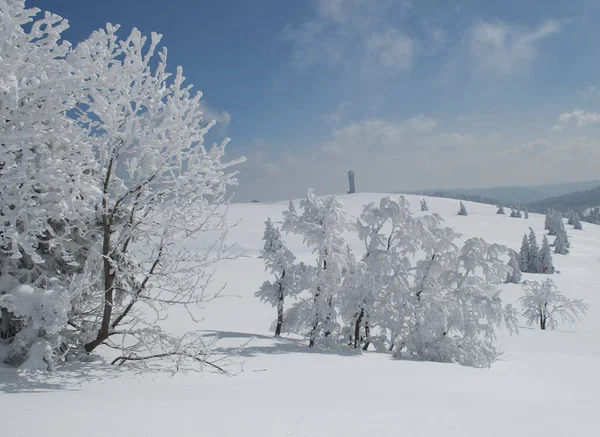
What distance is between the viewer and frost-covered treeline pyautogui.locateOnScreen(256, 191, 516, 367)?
1641cm

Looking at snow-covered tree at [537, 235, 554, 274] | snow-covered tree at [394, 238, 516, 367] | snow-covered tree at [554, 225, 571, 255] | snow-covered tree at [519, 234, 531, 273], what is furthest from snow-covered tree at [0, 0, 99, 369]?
snow-covered tree at [554, 225, 571, 255]

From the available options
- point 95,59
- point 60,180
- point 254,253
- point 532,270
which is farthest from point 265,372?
point 532,270

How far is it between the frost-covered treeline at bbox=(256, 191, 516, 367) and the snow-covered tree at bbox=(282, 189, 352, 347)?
42 millimetres

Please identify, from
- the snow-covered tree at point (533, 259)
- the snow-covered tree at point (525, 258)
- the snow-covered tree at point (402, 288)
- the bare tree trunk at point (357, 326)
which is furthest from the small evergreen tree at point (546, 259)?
the bare tree trunk at point (357, 326)

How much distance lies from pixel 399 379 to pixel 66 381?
675 cm

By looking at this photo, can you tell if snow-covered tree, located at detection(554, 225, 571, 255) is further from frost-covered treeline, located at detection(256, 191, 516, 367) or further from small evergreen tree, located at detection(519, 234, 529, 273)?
frost-covered treeline, located at detection(256, 191, 516, 367)

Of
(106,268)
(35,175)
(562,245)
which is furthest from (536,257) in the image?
(35,175)

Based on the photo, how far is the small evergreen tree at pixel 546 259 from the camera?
217 ft

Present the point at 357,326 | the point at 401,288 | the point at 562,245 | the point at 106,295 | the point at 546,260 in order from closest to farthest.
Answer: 1. the point at 106,295
2. the point at 401,288
3. the point at 357,326
4. the point at 546,260
5. the point at 562,245

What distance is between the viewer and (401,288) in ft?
55.3

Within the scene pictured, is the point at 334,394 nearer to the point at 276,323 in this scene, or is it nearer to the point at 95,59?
the point at 95,59

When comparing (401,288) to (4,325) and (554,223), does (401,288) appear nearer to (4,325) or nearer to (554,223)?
(4,325)

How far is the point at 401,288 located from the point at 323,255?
3769mm

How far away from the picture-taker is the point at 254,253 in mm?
63375
